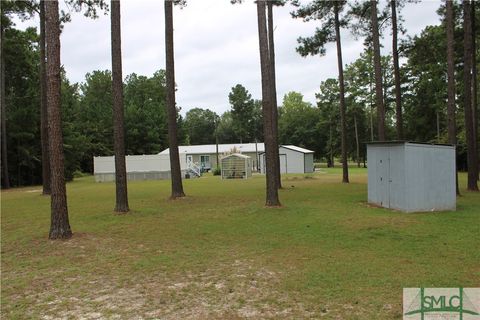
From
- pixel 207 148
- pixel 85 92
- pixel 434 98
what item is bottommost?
pixel 207 148

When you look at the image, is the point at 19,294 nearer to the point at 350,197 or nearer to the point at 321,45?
the point at 350,197

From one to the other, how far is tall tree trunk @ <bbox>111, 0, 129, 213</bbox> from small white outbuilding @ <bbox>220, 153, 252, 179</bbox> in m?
20.5

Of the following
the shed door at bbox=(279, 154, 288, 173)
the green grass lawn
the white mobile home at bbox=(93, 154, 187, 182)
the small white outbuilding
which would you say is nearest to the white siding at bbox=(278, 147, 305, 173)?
the shed door at bbox=(279, 154, 288, 173)

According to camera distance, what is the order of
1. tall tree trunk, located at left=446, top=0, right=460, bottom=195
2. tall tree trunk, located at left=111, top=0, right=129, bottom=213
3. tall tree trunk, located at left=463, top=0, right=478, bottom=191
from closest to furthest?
tall tree trunk, located at left=111, top=0, right=129, bottom=213 → tall tree trunk, located at left=446, top=0, right=460, bottom=195 → tall tree trunk, located at left=463, top=0, right=478, bottom=191

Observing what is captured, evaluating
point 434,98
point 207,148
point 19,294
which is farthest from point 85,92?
point 19,294

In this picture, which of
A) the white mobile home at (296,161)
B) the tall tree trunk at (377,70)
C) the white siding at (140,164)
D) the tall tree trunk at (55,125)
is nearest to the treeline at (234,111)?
the white siding at (140,164)

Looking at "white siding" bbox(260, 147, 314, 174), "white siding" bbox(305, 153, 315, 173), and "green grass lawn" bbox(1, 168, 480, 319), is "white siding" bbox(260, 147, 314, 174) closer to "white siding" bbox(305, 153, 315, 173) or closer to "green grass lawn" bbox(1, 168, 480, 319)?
"white siding" bbox(305, 153, 315, 173)

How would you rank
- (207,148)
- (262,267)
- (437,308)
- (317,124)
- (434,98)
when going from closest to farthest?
(437,308), (262,267), (434,98), (207,148), (317,124)

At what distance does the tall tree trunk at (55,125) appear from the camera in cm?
771

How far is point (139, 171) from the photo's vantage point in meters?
33.7

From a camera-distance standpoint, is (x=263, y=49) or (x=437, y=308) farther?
(x=263, y=49)

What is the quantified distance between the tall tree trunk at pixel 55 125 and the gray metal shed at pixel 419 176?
8.16 meters

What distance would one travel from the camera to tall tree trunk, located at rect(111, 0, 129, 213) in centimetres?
1137

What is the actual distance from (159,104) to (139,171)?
2599 cm
